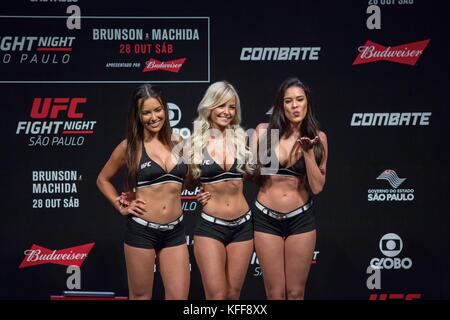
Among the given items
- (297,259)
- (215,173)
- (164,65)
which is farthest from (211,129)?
(297,259)

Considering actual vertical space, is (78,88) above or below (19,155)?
above

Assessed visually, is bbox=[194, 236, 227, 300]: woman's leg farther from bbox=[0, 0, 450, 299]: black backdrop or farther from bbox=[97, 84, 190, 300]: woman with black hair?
bbox=[0, 0, 450, 299]: black backdrop

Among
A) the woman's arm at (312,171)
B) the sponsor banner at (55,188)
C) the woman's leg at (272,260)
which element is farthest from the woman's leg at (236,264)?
the sponsor banner at (55,188)

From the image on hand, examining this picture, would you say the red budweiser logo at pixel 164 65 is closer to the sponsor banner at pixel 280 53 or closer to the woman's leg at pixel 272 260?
the sponsor banner at pixel 280 53

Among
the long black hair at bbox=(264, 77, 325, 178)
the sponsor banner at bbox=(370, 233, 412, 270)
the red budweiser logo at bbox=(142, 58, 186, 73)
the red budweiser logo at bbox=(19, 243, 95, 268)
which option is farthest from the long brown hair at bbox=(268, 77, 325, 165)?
the red budweiser logo at bbox=(19, 243, 95, 268)

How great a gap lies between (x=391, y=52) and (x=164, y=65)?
1913 millimetres

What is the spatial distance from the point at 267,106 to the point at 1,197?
92.3 inches

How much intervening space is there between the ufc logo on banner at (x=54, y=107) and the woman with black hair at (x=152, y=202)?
1.00 m

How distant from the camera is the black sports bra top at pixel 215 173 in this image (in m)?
4.57

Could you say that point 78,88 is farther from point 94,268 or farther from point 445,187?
point 445,187

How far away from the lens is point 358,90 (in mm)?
5484

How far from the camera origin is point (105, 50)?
5.41 meters

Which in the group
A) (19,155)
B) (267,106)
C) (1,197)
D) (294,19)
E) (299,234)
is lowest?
(299,234)

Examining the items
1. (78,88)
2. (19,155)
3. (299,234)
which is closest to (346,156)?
(299,234)
